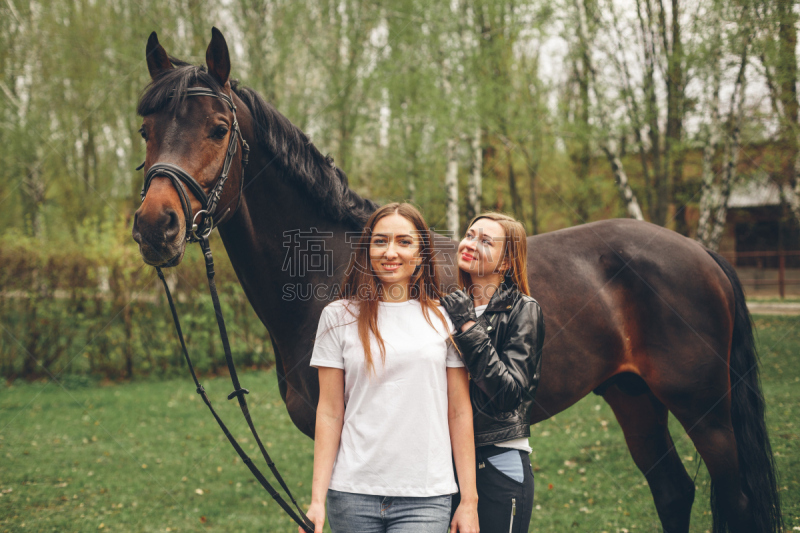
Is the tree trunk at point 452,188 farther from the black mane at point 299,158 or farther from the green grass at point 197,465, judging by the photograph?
the black mane at point 299,158

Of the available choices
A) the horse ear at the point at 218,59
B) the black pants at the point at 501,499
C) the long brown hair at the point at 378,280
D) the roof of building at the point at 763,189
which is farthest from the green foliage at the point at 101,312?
the roof of building at the point at 763,189

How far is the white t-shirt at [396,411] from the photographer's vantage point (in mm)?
1503

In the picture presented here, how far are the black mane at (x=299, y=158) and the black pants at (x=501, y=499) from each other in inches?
51.9

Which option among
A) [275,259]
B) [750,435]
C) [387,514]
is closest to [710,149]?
[750,435]

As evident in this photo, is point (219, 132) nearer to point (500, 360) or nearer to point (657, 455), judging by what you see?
point (500, 360)

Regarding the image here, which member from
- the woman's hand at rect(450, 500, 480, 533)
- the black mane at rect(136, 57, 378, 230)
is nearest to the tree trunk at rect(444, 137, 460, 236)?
the black mane at rect(136, 57, 378, 230)

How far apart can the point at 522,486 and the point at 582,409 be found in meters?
5.99

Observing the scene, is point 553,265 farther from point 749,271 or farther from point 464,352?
point 749,271

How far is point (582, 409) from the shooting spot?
7.04 m

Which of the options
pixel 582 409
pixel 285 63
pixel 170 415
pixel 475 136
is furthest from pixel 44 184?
pixel 582 409

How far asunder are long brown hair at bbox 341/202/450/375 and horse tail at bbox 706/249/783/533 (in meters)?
2.38

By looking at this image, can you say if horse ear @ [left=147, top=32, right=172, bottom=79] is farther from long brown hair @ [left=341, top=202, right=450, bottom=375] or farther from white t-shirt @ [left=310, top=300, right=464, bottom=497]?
white t-shirt @ [left=310, top=300, right=464, bottom=497]

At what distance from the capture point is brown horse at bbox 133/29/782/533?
2.03 metres

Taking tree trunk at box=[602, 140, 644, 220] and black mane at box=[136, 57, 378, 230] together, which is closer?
black mane at box=[136, 57, 378, 230]
